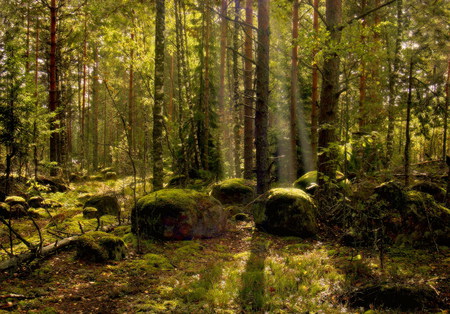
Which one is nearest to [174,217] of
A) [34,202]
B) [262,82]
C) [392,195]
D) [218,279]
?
[218,279]

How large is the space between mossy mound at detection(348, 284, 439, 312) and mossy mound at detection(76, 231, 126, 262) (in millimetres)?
4003

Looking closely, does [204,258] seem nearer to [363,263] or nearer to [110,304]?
[110,304]

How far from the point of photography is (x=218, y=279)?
4.64 meters

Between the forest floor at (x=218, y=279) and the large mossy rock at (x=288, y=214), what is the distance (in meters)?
0.82

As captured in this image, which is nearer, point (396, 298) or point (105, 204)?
point (396, 298)

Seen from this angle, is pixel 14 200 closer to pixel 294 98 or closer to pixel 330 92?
pixel 330 92

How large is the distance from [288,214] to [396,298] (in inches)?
151

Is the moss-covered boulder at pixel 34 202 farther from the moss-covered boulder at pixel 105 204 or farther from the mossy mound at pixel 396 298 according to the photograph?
the mossy mound at pixel 396 298

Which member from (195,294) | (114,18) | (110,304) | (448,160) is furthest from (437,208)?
(114,18)

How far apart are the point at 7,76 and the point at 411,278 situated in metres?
9.88

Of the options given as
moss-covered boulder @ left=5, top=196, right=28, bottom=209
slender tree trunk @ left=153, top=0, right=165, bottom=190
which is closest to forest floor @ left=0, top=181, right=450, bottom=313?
moss-covered boulder @ left=5, top=196, right=28, bottom=209

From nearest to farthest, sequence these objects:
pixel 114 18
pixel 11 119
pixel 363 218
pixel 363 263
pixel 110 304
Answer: pixel 110 304, pixel 363 263, pixel 363 218, pixel 11 119, pixel 114 18

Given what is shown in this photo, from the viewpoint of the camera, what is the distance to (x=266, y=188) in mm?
9188

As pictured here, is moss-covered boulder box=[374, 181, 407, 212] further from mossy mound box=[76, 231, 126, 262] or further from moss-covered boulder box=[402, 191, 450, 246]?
mossy mound box=[76, 231, 126, 262]
